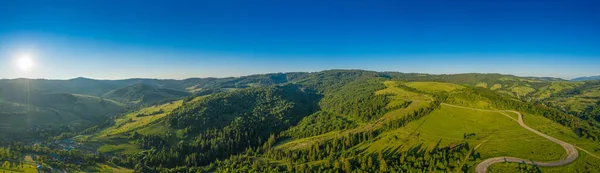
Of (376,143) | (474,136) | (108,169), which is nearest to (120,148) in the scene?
(108,169)

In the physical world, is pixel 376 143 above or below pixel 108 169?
above

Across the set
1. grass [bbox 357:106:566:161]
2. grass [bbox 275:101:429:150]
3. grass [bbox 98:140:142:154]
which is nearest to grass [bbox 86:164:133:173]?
grass [bbox 98:140:142:154]

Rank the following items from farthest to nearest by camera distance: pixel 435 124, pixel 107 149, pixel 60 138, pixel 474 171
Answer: pixel 60 138 < pixel 107 149 < pixel 435 124 < pixel 474 171

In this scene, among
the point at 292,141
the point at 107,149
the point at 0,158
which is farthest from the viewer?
the point at 292,141

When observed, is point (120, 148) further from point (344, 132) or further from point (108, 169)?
point (344, 132)

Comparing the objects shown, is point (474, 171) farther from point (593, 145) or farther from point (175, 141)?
point (175, 141)

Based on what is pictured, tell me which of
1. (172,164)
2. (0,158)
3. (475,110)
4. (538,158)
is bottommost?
(172,164)

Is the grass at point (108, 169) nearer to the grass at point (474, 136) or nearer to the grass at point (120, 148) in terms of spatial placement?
the grass at point (120, 148)

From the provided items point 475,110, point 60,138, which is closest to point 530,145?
point 475,110
